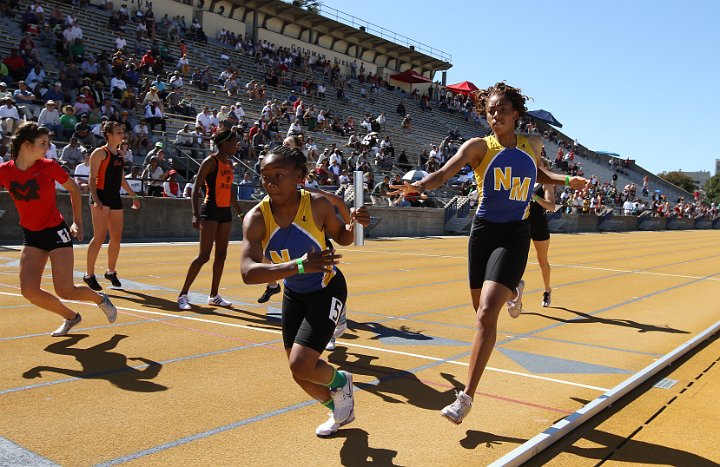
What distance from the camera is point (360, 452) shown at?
3.93m

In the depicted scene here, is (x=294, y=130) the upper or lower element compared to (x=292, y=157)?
upper

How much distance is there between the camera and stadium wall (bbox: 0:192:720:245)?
14656 millimetres

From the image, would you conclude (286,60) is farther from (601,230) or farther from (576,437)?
(576,437)

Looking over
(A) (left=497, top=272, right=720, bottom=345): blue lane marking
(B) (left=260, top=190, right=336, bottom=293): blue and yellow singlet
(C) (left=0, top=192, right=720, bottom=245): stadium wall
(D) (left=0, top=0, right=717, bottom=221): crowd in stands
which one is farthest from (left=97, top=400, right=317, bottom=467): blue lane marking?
(C) (left=0, top=192, right=720, bottom=245): stadium wall

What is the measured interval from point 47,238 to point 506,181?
4030mm

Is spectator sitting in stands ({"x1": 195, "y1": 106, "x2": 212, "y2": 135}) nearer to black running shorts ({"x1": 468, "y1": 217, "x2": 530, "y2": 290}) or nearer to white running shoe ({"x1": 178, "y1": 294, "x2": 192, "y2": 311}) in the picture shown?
white running shoe ({"x1": 178, "y1": 294, "x2": 192, "y2": 311})

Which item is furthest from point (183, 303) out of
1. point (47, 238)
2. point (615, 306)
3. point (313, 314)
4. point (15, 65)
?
point (15, 65)

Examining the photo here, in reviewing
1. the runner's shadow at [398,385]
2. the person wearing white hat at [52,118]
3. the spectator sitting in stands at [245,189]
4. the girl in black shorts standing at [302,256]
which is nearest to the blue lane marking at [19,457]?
the girl in black shorts standing at [302,256]

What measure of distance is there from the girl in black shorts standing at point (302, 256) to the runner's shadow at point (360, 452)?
0.10m

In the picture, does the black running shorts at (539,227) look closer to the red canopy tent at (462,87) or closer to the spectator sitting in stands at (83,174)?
the spectator sitting in stands at (83,174)

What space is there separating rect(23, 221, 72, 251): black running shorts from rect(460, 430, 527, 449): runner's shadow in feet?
13.2

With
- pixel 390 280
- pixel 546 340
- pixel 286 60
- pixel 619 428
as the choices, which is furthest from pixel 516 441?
pixel 286 60

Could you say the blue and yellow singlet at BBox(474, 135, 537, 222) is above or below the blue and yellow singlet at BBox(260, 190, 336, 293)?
above

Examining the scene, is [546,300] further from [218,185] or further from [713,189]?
[713,189]
